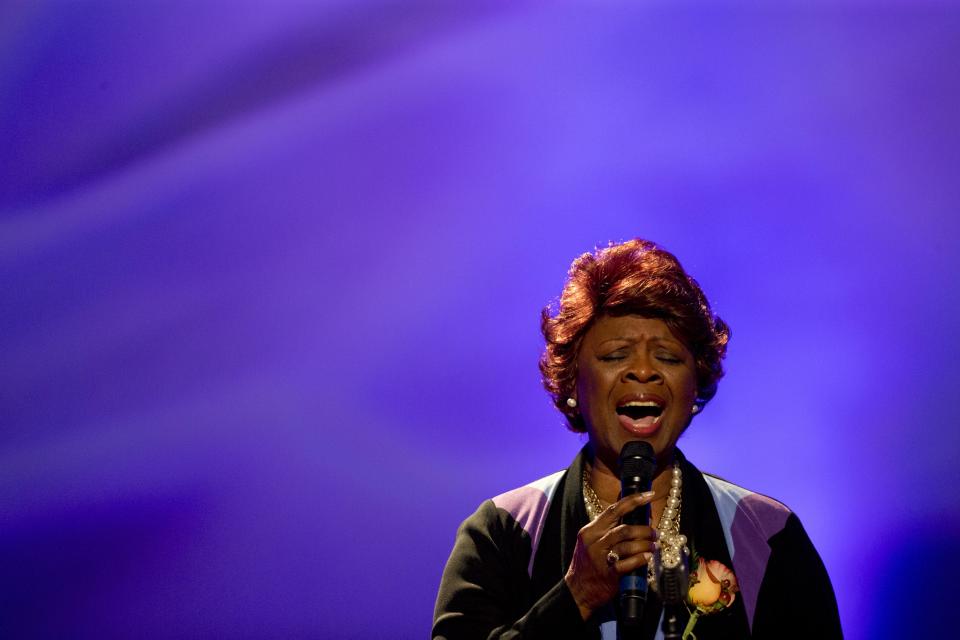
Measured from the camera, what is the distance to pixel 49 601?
216cm

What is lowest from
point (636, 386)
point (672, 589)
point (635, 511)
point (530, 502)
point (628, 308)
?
point (672, 589)

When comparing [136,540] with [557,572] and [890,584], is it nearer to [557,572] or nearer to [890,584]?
[557,572]

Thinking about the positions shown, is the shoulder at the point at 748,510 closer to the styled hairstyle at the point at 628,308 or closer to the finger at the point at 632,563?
the styled hairstyle at the point at 628,308

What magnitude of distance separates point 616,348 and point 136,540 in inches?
47.1

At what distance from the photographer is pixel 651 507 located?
179cm

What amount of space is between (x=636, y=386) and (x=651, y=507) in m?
0.25

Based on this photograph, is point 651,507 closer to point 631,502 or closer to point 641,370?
point 641,370

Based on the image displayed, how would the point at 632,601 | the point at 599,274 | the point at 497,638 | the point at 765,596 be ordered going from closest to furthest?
the point at 632,601, the point at 497,638, the point at 765,596, the point at 599,274

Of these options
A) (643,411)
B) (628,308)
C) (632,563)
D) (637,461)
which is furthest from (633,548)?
(628,308)

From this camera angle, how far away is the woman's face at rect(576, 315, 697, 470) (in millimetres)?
1721

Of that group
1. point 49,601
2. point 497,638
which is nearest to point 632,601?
point 497,638

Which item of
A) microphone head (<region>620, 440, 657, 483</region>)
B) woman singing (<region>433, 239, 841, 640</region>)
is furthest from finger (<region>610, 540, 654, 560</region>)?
woman singing (<region>433, 239, 841, 640</region>)

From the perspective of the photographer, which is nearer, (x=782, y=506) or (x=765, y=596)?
(x=765, y=596)

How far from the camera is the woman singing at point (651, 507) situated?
170 cm
